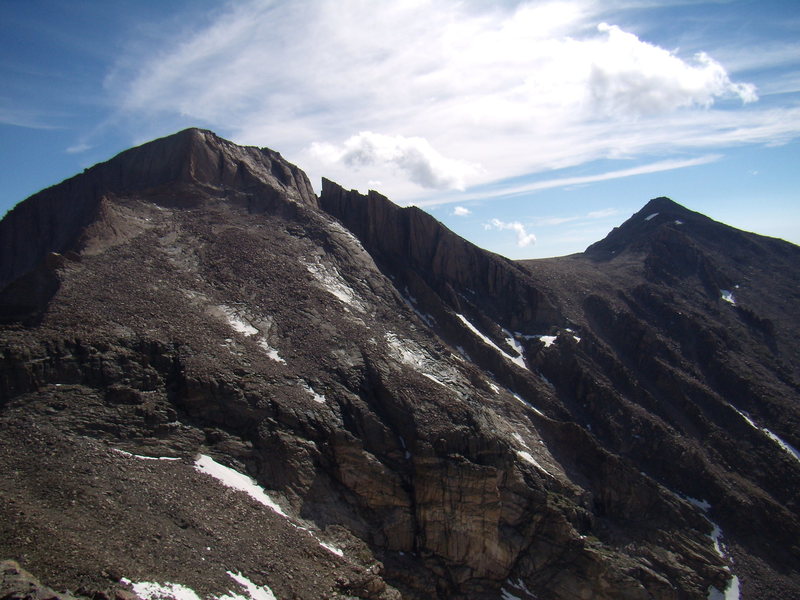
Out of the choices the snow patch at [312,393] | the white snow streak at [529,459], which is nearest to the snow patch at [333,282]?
the snow patch at [312,393]

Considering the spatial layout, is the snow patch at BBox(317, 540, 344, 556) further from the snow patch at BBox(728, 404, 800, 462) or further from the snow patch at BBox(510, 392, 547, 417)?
the snow patch at BBox(728, 404, 800, 462)

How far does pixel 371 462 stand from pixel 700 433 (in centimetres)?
3689

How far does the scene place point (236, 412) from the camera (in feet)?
89.2

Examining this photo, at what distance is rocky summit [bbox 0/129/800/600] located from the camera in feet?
66.1

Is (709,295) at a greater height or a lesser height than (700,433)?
greater

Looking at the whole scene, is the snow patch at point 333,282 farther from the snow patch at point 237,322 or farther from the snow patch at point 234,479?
the snow patch at point 234,479

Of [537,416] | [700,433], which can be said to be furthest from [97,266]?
[700,433]

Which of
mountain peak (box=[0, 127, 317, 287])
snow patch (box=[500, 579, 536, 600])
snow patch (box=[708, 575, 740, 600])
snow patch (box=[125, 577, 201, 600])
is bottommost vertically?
snow patch (box=[708, 575, 740, 600])

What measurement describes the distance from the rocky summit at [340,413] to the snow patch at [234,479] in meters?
0.10

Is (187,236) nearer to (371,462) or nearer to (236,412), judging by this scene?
(236,412)

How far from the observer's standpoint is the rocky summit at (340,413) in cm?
2016

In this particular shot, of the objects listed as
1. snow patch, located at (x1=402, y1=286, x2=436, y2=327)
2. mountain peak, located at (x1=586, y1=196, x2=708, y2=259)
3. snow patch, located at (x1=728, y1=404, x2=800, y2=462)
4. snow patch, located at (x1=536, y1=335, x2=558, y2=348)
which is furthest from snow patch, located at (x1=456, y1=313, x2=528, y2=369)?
mountain peak, located at (x1=586, y1=196, x2=708, y2=259)

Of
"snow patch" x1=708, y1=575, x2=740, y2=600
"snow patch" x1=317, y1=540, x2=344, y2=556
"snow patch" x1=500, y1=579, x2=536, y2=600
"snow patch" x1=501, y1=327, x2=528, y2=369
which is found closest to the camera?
"snow patch" x1=317, y1=540, x2=344, y2=556

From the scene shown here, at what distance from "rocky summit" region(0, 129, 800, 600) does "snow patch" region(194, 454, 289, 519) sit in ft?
0.32
